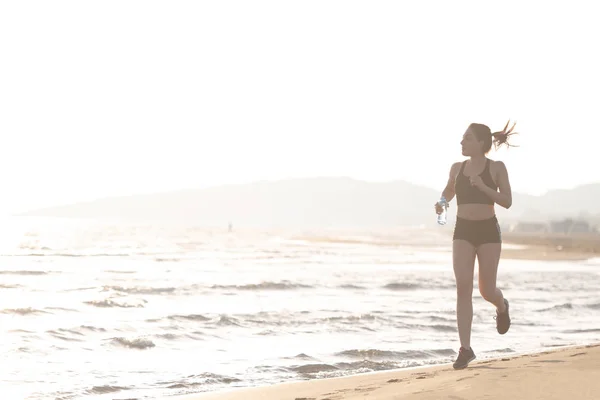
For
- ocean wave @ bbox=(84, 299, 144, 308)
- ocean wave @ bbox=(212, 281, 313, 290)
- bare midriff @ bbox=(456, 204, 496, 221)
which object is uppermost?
bare midriff @ bbox=(456, 204, 496, 221)

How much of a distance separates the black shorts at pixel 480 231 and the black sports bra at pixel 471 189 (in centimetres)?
16

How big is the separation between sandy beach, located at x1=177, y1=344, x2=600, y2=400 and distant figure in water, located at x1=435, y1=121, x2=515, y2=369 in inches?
29.2

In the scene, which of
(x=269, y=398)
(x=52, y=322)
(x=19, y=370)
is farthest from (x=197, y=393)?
(x=52, y=322)

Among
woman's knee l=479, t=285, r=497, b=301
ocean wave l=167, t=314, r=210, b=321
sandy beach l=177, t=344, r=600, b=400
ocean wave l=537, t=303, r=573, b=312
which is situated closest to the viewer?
sandy beach l=177, t=344, r=600, b=400

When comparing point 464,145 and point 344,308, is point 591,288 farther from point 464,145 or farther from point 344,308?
point 464,145

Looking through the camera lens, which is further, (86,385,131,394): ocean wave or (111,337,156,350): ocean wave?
(111,337,156,350): ocean wave

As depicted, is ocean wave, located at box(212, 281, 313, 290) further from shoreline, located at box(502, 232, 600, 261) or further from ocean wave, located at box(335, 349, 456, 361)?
shoreline, located at box(502, 232, 600, 261)

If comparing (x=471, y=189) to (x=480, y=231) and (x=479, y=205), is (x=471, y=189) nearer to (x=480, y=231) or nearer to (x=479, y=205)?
(x=479, y=205)

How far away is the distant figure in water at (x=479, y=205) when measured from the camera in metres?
6.40

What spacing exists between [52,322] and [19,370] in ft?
14.8

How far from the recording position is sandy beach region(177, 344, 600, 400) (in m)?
5.36

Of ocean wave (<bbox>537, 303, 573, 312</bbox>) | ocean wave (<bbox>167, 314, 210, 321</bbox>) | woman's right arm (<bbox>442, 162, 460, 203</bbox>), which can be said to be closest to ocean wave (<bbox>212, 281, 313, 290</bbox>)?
ocean wave (<bbox>167, 314, 210, 321</bbox>)

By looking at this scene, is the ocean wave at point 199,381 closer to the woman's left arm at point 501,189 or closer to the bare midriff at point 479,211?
the bare midriff at point 479,211

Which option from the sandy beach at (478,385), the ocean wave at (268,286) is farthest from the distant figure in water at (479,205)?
the ocean wave at (268,286)
